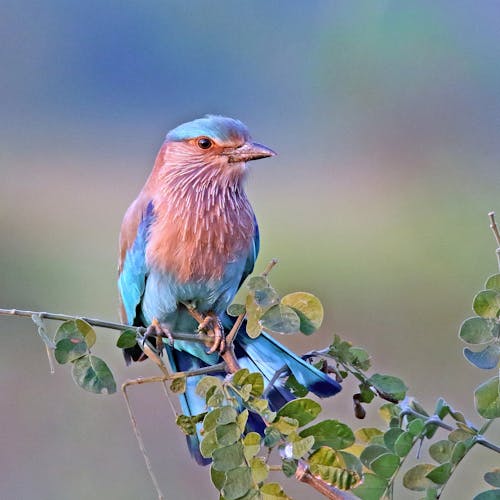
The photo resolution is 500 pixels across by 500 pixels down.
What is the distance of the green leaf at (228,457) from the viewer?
3.71ft

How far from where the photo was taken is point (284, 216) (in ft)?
17.0

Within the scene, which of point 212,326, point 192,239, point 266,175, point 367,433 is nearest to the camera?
point 367,433

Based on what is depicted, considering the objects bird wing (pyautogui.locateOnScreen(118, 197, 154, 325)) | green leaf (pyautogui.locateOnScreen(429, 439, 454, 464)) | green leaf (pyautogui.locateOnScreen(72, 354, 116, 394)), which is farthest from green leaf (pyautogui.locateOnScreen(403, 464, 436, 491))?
bird wing (pyautogui.locateOnScreen(118, 197, 154, 325))

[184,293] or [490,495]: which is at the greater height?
[490,495]

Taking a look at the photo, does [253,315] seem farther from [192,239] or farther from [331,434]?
[192,239]

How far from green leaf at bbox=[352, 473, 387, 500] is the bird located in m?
0.71

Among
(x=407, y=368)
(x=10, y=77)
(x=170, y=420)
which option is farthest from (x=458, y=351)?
(x=10, y=77)

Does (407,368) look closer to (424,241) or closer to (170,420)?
(170,420)

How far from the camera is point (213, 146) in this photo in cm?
206

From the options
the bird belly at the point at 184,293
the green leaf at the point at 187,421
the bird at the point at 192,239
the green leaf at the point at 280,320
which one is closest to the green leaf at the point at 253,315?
the green leaf at the point at 280,320

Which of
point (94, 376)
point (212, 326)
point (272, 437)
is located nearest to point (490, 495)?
point (272, 437)

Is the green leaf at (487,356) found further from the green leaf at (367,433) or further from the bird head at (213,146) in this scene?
the bird head at (213,146)

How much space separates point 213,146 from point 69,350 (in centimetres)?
91

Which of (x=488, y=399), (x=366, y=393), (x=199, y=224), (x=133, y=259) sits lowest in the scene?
(x=133, y=259)
